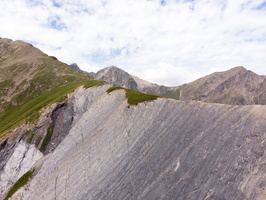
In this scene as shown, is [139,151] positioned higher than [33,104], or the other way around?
[33,104]

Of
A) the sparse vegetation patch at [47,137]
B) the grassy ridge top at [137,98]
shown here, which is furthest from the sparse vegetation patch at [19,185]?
the grassy ridge top at [137,98]

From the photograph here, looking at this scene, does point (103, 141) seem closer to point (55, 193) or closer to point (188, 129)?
point (55, 193)

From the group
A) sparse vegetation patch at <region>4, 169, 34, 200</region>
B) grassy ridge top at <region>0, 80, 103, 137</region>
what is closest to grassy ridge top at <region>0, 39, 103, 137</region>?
grassy ridge top at <region>0, 80, 103, 137</region>

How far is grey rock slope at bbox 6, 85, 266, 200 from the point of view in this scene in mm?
24719

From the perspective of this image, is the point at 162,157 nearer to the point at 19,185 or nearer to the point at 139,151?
the point at 139,151

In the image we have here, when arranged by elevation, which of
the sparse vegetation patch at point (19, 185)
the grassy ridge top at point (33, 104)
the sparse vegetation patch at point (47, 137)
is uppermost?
the grassy ridge top at point (33, 104)

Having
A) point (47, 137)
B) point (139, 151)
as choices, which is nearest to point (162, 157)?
point (139, 151)

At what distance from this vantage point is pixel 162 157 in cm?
3095

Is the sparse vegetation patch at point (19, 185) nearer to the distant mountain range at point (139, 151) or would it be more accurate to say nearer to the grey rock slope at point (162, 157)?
the distant mountain range at point (139, 151)

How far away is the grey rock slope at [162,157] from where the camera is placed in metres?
24.7

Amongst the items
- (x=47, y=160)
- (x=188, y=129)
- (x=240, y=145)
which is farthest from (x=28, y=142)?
(x=240, y=145)

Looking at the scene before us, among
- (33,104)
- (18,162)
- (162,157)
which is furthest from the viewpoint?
(33,104)

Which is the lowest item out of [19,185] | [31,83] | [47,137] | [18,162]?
[19,185]

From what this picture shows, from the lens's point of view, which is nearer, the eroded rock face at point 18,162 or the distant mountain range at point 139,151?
the distant mountain range at point 139,151
